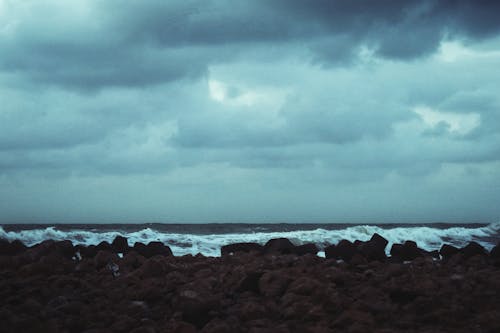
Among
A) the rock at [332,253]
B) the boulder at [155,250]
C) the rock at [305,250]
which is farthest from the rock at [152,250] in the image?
the rock at [332,253]

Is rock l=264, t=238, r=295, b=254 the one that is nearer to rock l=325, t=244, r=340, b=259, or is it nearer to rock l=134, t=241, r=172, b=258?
rock l=325, t=244, r=340, b=259

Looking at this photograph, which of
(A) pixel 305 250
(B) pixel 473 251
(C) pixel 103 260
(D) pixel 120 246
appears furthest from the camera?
(D) pixel 120 246

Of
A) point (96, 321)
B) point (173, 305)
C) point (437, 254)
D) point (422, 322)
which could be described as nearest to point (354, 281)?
point (422, 322)

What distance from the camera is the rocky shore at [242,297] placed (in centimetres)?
384

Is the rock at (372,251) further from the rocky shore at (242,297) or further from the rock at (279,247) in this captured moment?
the rock at (279,247)

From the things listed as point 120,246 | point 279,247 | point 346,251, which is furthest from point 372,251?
point 120,246

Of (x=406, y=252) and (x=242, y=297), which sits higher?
(x=406, y=252)

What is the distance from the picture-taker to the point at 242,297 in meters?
5.02

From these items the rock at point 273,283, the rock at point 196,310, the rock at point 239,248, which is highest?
the rock at point 239,248

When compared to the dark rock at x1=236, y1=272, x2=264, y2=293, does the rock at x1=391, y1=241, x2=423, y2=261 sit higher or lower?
higher

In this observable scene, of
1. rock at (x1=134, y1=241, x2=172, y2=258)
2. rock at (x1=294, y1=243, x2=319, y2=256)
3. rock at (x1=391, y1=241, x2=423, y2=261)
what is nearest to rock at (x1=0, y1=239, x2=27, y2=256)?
rock at (x1=134, y1=241, x2=172, y2=258)

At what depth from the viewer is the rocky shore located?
3.84m

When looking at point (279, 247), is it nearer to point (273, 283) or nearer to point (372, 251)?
point (372, 251)

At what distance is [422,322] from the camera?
13.1ft
